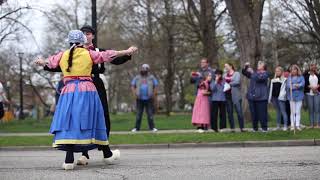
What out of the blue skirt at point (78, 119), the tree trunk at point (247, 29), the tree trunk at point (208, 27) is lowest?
the blue skirt at point (78, 119)

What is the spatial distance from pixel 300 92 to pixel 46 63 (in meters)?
9.38

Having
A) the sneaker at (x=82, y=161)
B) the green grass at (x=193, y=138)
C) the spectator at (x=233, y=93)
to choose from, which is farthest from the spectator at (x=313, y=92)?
the sneaker at (x=82, y=161)

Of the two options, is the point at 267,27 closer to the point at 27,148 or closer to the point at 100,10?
the point at 100,10

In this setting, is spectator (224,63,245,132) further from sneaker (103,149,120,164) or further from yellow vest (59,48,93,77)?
yellow vest (59,48,93,77)

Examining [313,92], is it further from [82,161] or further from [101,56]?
[101,56]

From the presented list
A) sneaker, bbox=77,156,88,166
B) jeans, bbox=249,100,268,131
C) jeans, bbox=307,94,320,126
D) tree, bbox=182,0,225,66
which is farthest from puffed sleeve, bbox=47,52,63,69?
tree, bbox=182,0,225,66

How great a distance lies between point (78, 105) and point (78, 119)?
215 millimetres

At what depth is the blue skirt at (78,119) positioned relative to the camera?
845 centimetres

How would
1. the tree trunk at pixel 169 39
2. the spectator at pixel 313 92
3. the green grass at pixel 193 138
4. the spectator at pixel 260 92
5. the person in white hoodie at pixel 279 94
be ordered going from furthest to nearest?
the tree trunk at pixel 169 39 < the spectator at pixel 313 92 < the person in white hoodie at pixel 279 94 < the spectator at pixel 260 92 < the green grass at pixel 193 138

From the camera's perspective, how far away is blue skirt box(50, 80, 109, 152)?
845cm

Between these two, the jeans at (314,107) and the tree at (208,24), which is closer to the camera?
the jeans at (314,107)

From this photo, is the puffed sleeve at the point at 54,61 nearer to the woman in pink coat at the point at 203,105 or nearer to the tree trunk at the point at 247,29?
the woman in pink coat at the point at 203,105

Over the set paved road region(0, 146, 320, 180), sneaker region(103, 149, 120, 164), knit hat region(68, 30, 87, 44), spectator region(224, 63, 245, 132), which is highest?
knit hat region(68, 30, 87, 44)

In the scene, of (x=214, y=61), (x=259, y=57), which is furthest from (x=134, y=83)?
(x=214, y=61)
